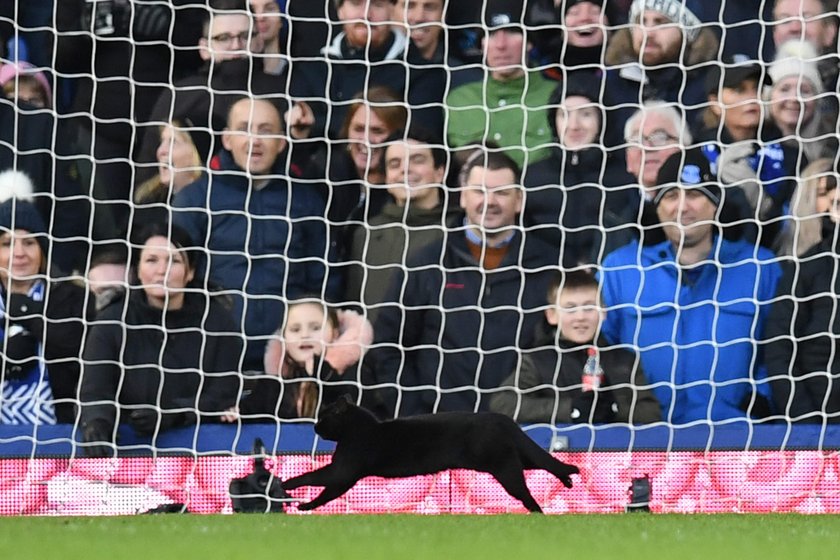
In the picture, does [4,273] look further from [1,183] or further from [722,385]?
[722,385]

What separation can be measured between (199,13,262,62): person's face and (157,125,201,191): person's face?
323 mm

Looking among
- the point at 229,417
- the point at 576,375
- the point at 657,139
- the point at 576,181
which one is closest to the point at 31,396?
the point at 229,417

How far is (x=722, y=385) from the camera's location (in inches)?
215

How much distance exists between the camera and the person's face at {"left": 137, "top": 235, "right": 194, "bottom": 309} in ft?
17.8

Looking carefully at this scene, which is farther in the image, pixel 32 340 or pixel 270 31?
pixel 270 31

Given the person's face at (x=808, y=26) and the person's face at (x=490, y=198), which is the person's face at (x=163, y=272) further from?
the person's face at (x=808, y=26)

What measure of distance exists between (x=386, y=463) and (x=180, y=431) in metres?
1.43

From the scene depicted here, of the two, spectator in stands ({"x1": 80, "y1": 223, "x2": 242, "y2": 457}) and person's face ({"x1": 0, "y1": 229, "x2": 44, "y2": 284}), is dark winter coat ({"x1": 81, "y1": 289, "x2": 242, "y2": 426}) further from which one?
person's face ({"x1": 0, "y1": 229, "x2": 44, "y2": 284})

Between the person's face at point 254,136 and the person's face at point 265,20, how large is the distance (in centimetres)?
27

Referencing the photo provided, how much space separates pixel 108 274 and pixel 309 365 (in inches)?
32.7

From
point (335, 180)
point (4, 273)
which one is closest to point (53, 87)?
point (4, 273)

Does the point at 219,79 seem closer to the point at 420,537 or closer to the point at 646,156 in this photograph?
the point at 646,156

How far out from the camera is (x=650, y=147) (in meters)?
5.68

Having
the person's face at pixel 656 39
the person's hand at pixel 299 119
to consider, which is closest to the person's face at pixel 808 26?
the person's face at pixel 656 39
